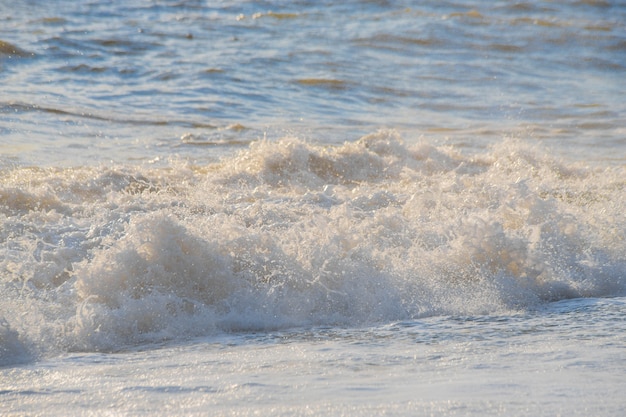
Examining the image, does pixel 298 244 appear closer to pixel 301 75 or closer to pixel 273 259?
pixel 273 259

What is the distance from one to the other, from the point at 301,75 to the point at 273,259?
8.63 meters

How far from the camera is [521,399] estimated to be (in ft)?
9.11

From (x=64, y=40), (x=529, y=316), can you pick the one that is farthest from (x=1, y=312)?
(x=64, y=40)

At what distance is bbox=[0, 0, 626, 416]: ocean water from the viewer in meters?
3.05

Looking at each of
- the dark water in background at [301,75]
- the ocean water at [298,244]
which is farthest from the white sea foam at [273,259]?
the dark water in background at [301,75]

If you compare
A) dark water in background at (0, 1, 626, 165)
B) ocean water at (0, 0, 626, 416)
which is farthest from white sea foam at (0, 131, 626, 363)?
dark water in background at (0, 1, 626, 165)

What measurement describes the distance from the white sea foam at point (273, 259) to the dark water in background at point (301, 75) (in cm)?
263

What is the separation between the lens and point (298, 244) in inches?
180

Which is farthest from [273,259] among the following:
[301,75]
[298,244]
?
[301,75]

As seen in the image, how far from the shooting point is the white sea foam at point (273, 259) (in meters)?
3.96

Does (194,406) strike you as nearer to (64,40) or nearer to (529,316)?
(529,316)

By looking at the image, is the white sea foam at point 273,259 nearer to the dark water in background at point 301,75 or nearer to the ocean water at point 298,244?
the ocean water at point 298,244

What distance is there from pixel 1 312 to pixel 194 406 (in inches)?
54.8

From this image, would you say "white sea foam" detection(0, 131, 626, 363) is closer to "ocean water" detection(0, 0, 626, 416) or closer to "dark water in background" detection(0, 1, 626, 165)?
"ocean water" detection(0, 0, 626, 416)
